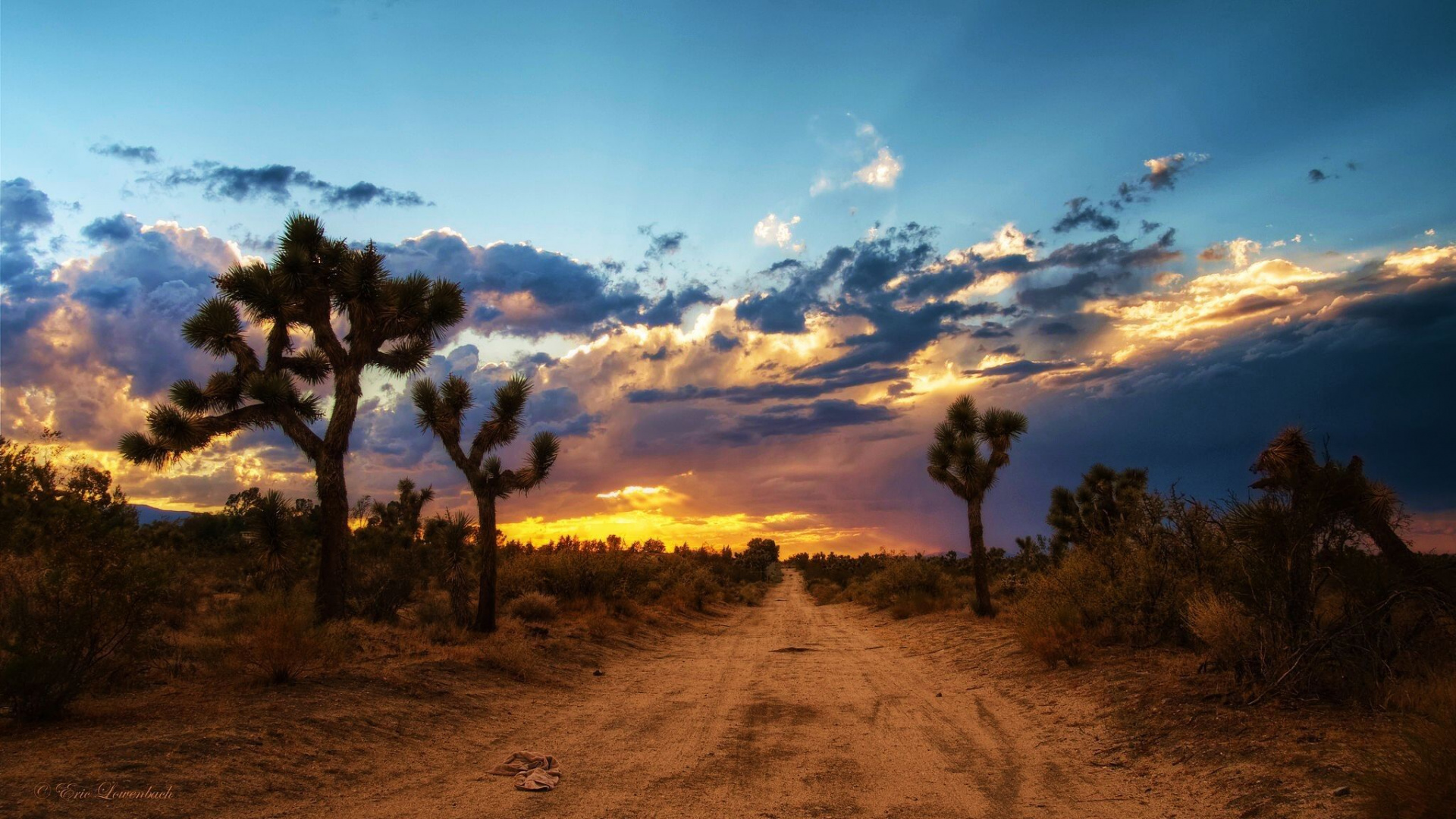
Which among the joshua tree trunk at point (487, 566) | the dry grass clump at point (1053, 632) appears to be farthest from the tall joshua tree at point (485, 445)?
the dry grass clump at point (1053, 632)

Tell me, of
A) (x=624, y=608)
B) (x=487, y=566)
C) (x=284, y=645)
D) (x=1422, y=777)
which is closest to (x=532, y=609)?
(x=487, y=566)

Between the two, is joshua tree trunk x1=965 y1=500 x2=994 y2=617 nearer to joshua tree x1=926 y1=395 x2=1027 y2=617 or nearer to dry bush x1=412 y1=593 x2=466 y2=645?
joshua tree x1=926 y1=395 x2=1027 y2=617

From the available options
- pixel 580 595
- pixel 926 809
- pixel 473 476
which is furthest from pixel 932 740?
pixel 580 595

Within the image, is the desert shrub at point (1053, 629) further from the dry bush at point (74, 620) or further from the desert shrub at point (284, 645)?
the dry bush at point (74, 620)

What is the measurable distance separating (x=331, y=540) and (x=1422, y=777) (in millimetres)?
15344

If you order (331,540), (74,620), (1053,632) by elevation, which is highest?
(331,540)

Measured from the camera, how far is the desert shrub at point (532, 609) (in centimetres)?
1956

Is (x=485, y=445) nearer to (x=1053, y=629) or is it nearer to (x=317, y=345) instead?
(x=317, y=345)

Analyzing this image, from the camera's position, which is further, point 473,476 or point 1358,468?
point 473,476

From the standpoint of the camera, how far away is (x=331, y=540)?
14.3 m

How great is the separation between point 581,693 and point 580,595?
11.2m

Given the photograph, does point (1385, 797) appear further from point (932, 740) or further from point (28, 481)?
point (28, 481)

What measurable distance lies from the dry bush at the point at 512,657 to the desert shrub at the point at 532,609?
3.33m

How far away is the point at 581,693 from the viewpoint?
42.1ft
